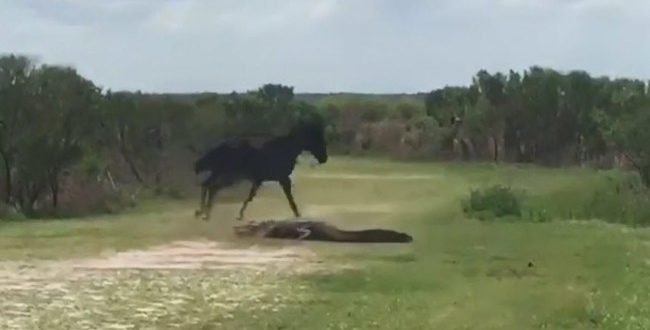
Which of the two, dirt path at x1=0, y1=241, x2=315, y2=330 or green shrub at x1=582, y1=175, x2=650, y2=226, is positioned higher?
dirt path at x1=0, y1=241, x2=315, y2=330

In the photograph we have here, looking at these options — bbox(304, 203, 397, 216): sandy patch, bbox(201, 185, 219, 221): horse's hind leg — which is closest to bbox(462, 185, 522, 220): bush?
bbox(304, 203, 397, 216): sandy patch

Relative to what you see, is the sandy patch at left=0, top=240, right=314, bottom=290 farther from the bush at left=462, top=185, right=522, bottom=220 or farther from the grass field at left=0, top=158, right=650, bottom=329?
the bush at left=462, top=185, right=522, bottom=220

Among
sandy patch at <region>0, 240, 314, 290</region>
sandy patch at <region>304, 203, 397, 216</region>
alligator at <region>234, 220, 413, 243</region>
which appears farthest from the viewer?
sandy patch at <region>304, 203, 397, 216</region>

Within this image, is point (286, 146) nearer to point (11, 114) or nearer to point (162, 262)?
point (162, 262)

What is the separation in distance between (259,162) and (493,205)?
4.58m

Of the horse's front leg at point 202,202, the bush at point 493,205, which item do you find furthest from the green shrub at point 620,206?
the horse's front leg at point 202,202

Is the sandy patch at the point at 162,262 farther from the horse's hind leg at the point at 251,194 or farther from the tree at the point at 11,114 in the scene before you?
the tree at the point at 11,114

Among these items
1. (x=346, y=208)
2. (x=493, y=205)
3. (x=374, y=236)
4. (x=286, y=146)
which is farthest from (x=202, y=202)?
(x=493, y=205)

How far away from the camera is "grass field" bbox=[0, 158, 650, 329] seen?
1134 centimetres

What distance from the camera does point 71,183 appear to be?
84.3 feet

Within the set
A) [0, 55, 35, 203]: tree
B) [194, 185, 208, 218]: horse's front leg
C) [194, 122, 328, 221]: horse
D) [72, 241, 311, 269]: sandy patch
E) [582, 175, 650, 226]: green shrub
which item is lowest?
[582, 175, 650, 226]: green shrub

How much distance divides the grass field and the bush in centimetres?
35

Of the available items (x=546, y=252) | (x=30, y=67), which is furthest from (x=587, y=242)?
(x=30, y=67)

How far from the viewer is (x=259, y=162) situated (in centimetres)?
2166
